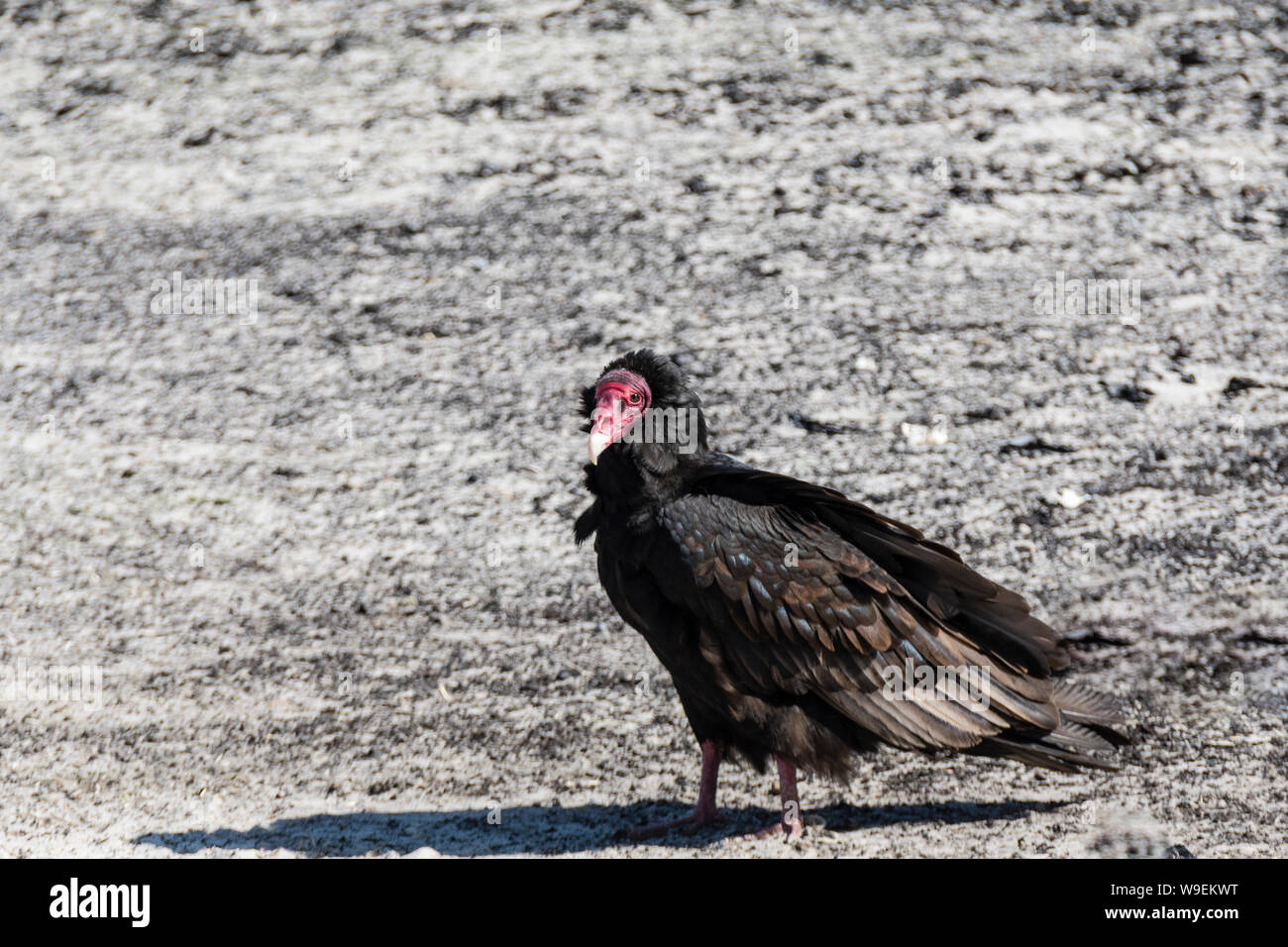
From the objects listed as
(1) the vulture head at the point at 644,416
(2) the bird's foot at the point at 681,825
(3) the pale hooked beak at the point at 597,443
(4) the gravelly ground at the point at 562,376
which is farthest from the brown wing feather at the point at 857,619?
(2) the bird's foot at the point at 681,825

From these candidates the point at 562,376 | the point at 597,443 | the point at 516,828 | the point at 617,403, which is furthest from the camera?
the point at 562,376

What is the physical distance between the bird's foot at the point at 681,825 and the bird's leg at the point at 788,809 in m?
0.19

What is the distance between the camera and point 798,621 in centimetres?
396

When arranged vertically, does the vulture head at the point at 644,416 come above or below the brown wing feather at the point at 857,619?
above

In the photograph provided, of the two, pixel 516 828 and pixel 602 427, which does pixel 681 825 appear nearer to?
pixel 516 828

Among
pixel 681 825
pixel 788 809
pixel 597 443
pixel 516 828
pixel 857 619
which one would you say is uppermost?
pixel 597 443

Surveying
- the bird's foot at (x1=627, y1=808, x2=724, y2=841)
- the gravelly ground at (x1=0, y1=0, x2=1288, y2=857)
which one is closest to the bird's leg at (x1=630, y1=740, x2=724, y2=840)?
the bird's foot at (x1=627, y1=808, x2=724, y2=841)

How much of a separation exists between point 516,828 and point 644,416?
155 cm

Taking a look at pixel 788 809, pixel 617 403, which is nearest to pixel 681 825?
pixel 788 809

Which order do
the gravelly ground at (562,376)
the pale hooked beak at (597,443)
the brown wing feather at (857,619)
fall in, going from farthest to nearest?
1. the gravelly ground at (562,376)
2. the pale hooked beak at (597,443)
3. the brown wing feather at (857,619)

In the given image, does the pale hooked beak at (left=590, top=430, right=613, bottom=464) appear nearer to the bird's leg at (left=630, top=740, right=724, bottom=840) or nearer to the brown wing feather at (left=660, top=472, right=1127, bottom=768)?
the brown wing feather at (left=660, top=472, right=1127, bottom=768)

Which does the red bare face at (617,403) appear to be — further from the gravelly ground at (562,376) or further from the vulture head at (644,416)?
the gravelly ground at (562,376)

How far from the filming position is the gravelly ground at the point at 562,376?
480cm

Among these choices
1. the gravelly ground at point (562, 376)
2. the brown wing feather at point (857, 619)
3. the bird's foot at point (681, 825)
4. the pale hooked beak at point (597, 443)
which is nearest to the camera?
the brown wing feather at point (857, 619)
